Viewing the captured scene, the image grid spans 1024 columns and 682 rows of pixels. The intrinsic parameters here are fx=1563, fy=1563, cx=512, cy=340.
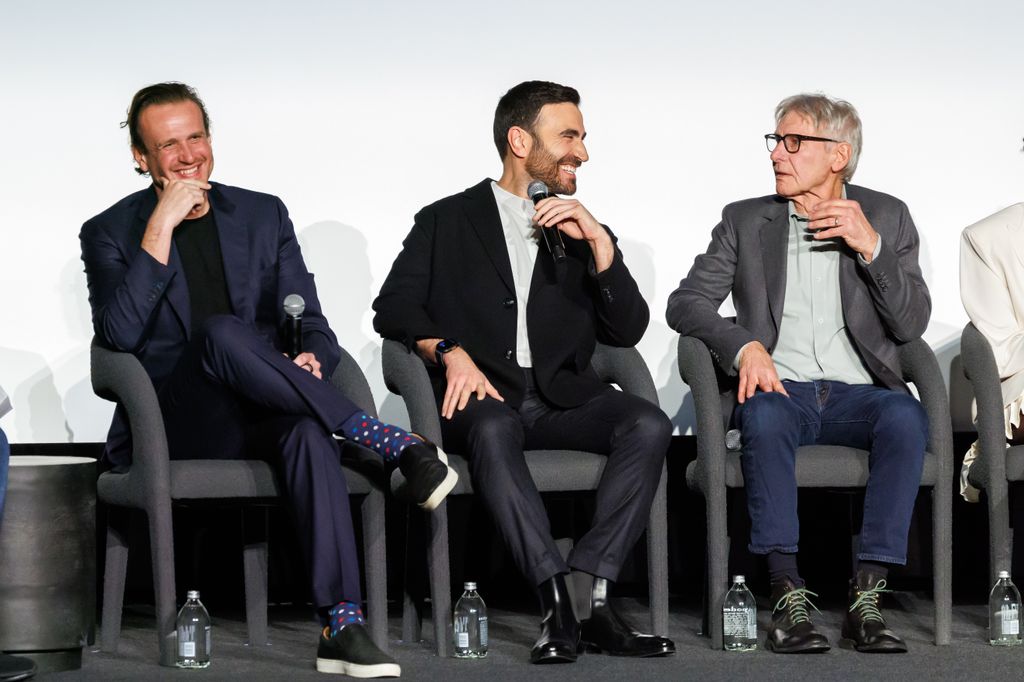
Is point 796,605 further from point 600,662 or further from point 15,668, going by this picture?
point 15,668

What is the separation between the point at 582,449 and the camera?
12.1 ft

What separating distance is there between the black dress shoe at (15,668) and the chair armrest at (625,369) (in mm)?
1516

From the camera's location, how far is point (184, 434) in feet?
11.5

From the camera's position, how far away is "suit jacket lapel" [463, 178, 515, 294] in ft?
12.9

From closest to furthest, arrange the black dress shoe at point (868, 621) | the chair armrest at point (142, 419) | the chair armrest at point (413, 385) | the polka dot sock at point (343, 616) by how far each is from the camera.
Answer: the polka dot sock at point (343, 616) < the chair armrest at point (142, 419) < the black dress shoe at point (868, 621) < the chair armrest at point (413, 385)

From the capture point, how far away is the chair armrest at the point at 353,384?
3.65 m

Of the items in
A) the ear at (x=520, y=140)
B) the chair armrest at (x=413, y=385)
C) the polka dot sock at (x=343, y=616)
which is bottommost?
the polka dot sock at (x=343, y=616)

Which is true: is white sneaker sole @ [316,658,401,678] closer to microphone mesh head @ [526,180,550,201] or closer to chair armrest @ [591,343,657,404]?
chair armrest @ [591,343,657,404]

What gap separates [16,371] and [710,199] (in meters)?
2.04

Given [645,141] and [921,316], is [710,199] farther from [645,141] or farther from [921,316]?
[921,316]

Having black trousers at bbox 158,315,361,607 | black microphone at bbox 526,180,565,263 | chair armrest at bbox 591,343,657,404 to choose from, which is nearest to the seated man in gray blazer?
chair armrest at bbox 591,343,657,404

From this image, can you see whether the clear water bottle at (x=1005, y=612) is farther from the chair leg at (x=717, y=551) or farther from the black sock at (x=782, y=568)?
the chair leg at (x=717, y=551)

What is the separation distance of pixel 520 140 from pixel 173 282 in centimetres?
99

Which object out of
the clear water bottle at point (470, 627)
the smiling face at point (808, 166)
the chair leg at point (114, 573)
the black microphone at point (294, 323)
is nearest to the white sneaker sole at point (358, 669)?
the clear water bottle at point (470, 627)
